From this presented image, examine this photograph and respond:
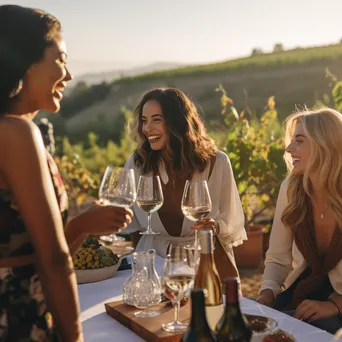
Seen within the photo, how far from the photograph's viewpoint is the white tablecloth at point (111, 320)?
71.5 inches

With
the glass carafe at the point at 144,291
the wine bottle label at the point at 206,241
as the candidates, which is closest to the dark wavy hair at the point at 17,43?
the wine bottle label at the point at 206,241

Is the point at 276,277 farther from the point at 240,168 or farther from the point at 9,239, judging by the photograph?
the point at 240,168

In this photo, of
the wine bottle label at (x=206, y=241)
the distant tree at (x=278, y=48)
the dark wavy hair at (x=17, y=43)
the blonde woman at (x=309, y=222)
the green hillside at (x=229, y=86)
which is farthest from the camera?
the distant tree at (x=278, y=48)

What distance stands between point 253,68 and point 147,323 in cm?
3895

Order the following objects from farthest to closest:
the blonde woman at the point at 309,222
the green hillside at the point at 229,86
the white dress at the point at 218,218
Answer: the green hillside at the point at 229,86
the white dress at the point at 218,218
the blonde woman at the point at 309,222

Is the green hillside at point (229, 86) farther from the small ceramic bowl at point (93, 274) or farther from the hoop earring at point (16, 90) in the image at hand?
the hoop earring at point (16, 90)

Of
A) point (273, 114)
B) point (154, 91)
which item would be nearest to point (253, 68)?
point (273, 114)

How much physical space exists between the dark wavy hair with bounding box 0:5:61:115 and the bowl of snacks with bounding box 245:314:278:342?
38.7 inches

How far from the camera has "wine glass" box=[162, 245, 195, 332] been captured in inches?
68.4

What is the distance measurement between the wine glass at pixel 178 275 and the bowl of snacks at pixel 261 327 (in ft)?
0.75

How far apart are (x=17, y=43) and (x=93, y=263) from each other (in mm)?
1346

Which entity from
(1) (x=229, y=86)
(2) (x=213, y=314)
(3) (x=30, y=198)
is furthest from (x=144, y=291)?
(1) (x=229, y=86)

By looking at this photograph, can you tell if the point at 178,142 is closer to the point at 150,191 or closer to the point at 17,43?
the point at 150,191

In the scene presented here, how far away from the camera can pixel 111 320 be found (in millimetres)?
2010
